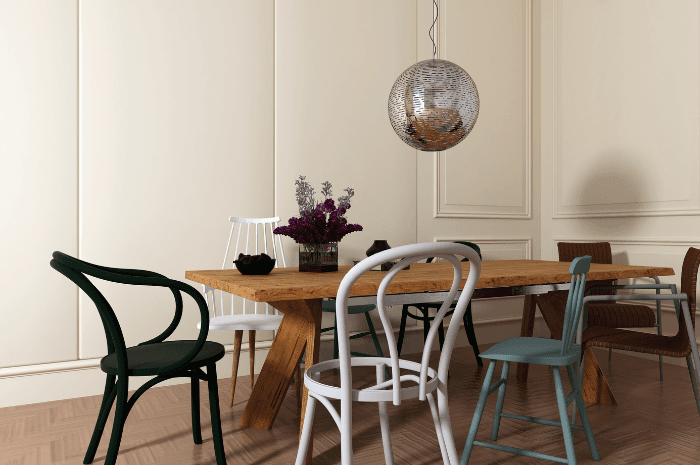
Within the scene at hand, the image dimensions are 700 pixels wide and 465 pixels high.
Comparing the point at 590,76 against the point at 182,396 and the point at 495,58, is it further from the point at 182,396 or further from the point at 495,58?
the point at 182,396

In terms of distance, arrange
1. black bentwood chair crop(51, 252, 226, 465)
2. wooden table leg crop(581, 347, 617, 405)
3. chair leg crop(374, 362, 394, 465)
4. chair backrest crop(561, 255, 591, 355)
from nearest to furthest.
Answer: chair leg crop(374, 362, 394, 465), black bentwood chair crop(51, 252, 226, 465), chair backrest crop(561, 255, 591, 355), wooden table leg crop(581, 347, 617, 405)

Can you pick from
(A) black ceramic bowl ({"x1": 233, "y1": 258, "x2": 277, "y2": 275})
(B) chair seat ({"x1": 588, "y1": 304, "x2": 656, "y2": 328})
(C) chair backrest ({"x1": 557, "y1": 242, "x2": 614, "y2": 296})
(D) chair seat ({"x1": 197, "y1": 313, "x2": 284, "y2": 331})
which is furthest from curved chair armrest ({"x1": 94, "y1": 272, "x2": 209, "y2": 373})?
(C) chair backrest ({"x1": 557, "y1": 242, "x2": 614, "y2": 296})

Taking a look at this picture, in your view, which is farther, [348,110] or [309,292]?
[348,110]

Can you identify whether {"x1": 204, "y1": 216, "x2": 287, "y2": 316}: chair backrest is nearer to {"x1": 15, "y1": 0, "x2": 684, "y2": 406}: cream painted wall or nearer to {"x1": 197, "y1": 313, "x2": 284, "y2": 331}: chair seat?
{"x1": 15, "y1": 0, "x2": 684, "y2": 406}: cream painted wall

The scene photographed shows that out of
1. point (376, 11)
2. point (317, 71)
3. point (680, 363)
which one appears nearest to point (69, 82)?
point (317, 71)

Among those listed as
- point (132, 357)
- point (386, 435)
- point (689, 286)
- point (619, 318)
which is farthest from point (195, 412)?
point (619, 318)

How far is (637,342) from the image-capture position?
2.38 m

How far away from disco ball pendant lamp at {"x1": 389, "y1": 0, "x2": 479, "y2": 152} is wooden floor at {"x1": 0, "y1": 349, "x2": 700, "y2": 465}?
1382 mm

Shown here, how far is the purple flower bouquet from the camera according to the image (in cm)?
233

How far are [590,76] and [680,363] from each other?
7.68ft

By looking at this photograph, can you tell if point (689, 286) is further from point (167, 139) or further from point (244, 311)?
point (167, 139)

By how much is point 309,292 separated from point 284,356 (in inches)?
25.8

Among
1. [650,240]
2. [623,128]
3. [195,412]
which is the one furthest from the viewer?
[623,128]

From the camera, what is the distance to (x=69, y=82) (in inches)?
120
